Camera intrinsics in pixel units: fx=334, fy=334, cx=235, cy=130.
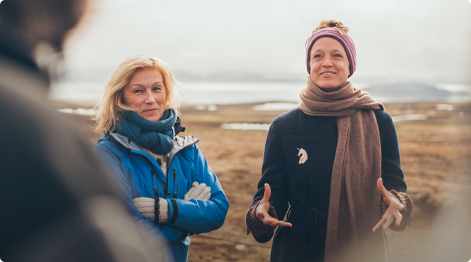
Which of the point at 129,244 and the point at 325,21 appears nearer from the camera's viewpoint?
the point at 129,244

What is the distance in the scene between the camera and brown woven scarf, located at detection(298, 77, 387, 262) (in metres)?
1.77

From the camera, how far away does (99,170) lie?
861 millimetres

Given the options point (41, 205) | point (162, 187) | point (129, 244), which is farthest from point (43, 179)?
point (162, 187)

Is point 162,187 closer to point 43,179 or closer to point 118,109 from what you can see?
point 118,109

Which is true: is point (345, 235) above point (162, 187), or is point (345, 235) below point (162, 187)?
below

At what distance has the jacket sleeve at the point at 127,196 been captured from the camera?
5.27 ft

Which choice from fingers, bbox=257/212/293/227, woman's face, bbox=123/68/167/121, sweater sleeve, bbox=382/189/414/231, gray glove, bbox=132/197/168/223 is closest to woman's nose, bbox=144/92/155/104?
woman's face, bbox=123/68/167/121

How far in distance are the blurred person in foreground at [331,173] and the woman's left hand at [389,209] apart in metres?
0.02

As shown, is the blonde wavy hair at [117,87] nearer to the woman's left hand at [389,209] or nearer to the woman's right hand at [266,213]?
the woman's right hand at [266,213]

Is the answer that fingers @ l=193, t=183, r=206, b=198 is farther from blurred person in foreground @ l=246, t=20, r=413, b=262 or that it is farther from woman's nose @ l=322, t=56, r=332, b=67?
woman's nose @ l=322, t=56, r=332, b=67

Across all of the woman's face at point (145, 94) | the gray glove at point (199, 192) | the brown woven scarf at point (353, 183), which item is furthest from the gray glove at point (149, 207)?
the brown woven scarf at point (353, 183)

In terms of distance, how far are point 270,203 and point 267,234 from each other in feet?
0.53

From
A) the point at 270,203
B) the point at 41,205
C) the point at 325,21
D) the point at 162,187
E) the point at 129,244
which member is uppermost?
the point at 325,21

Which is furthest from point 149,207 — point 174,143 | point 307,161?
point 307,161
